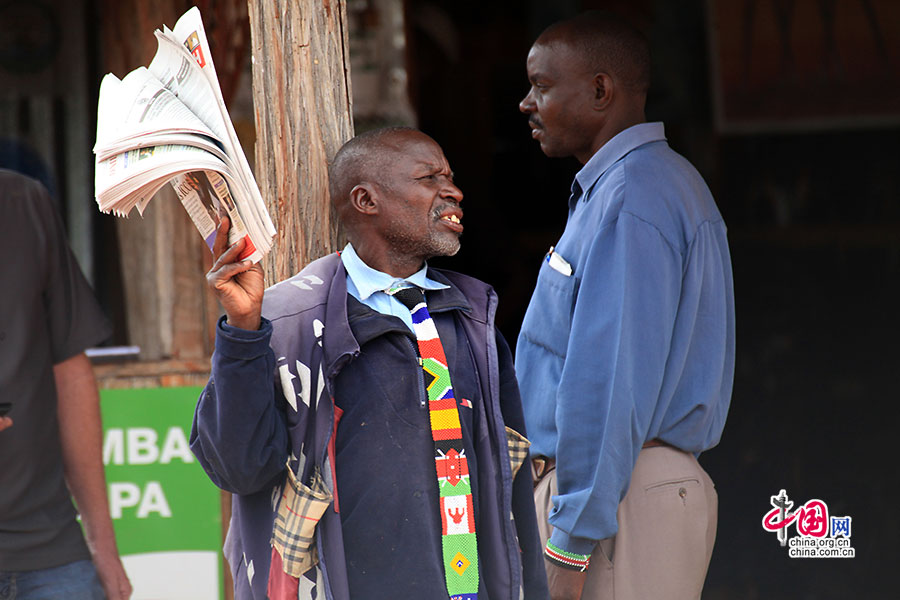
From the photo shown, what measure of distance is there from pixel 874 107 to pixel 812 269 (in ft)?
2.60

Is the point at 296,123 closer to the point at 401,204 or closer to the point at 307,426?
the point at 401,204

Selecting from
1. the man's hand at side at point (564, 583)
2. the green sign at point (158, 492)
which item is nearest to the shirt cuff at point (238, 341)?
the man's hand at side at point (564, 583)

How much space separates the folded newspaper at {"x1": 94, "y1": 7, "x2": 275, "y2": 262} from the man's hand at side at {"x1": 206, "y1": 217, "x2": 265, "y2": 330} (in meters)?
0.02

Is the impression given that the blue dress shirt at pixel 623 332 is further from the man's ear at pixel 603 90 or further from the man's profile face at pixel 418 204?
the man's profile face at pixel 418 204

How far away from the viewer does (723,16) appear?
4855mm

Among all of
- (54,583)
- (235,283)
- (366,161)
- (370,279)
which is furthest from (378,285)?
(54,583)

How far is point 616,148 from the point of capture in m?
2.54

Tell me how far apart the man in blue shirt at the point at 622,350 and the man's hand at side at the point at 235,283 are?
2.70ft

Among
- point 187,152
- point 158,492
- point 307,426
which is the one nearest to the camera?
point 187,152

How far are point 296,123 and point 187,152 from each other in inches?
28.2

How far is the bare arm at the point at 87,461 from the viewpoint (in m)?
2.86

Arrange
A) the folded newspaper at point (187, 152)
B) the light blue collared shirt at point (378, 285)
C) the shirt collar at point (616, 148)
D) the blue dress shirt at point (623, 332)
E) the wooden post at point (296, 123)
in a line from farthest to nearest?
the shirt collar at point (616, 148) < the wooden post at point (296, 123) < the blue dress shirt at point (623, 332) < the light blue collared shirt at point (378, 285) < the folded newspaper at point (187, 152)

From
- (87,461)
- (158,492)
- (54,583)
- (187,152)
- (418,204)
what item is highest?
(187,152)

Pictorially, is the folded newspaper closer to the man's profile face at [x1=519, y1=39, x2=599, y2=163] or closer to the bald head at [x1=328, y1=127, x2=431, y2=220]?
the bald head at [x1=328, y1=127, x2=431, y2=220]
